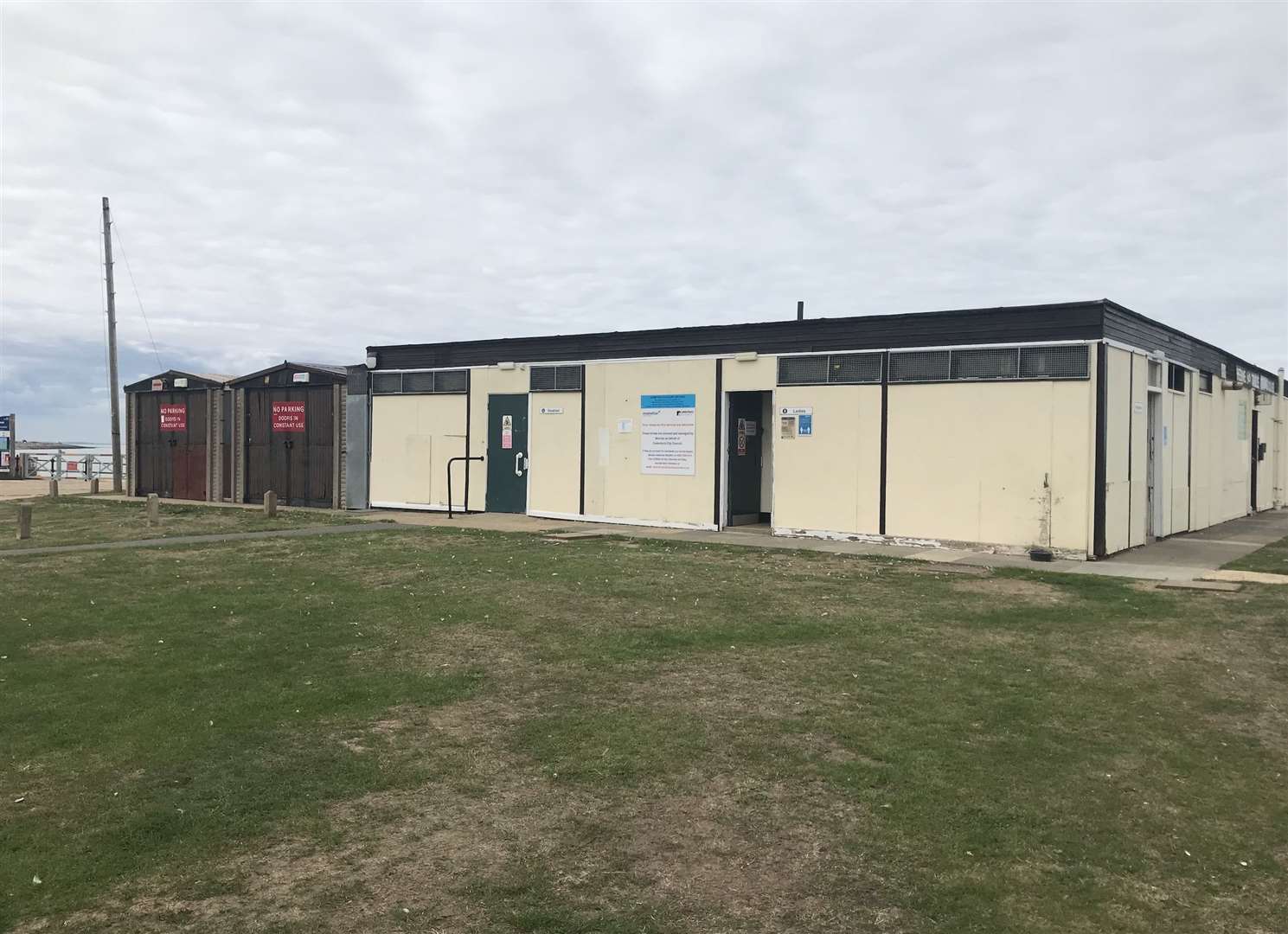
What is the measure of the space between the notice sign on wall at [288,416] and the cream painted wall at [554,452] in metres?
6.50

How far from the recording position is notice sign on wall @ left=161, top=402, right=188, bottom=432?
2661cm

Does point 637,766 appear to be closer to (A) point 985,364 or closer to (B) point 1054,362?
(B) point 1054,362

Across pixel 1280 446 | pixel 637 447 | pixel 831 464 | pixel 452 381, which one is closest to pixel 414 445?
pixel 452 381

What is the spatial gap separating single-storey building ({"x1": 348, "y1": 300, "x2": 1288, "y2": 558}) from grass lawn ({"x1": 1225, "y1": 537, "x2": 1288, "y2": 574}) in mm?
1676

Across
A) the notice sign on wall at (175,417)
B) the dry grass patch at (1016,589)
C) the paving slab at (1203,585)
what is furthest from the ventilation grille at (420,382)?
the paving slab at (1203,585)

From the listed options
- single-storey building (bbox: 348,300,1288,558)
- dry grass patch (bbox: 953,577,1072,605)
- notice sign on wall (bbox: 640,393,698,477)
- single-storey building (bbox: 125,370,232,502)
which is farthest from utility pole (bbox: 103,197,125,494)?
dry grass patch (bbox: 953,577,1072,605)

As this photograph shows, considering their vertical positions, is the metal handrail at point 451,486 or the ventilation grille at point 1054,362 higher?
the ventilation grille at point 1054,362

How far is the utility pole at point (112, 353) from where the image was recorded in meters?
29.0

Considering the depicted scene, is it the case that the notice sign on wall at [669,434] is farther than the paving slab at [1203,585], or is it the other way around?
the notice sign on wall at [669,434]

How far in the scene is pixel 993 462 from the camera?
51.1ft

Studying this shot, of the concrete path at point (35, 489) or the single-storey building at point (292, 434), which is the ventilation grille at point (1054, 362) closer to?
the single-storey building at point (292, 434)

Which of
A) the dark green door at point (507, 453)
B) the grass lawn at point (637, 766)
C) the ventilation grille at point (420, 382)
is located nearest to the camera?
the grass lawn at point (637, 766)

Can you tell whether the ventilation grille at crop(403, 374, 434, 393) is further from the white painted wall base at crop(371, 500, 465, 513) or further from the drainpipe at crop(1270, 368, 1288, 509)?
the drainpipe at crop(1270, 368, 1288, 509)

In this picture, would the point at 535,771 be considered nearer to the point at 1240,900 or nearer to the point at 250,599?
the point at 1240,900
